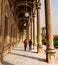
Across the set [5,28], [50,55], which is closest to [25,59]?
[50,55]

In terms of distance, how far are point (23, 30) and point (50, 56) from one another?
5080 centimetres

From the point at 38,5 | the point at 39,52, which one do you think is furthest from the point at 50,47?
the point at 38,5

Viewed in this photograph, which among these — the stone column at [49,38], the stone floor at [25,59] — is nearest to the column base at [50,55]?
the stone column at [49,38]

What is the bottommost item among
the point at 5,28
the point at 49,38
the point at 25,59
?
the point at 25,59

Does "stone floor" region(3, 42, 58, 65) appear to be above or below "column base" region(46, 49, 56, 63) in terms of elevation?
below

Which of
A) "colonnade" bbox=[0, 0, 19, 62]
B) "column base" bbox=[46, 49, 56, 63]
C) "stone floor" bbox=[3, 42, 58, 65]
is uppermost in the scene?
"colonnade" bbox=[0, 0, 19, 62]

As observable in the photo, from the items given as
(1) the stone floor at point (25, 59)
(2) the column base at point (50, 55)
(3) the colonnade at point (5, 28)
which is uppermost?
(3) the colonnade at point (5, 28)

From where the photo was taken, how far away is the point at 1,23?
11680 mm

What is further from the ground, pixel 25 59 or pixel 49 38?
pixel 49 38

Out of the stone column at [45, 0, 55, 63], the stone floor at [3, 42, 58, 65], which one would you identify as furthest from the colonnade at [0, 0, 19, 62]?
the stone column at [45, 0, 55, 63]

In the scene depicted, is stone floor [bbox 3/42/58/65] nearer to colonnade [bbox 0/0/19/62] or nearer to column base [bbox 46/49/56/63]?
column base [bbox 46/49/56/63]

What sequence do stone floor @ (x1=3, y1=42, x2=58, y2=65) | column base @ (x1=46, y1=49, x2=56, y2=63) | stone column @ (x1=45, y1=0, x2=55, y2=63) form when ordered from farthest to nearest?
stone column @ (x1=45, y1=0, x2=55, y2=63), column base @ (x1=46, y1=49, x2=56, y2=63), stone floor @ (x1=3, y1=42, x2=58, y2=65)

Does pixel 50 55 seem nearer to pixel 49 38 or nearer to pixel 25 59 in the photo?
pixel 49 38

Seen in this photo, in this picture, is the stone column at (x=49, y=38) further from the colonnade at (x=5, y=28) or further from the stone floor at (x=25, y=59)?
the colonnade at (x=5, y=28)
